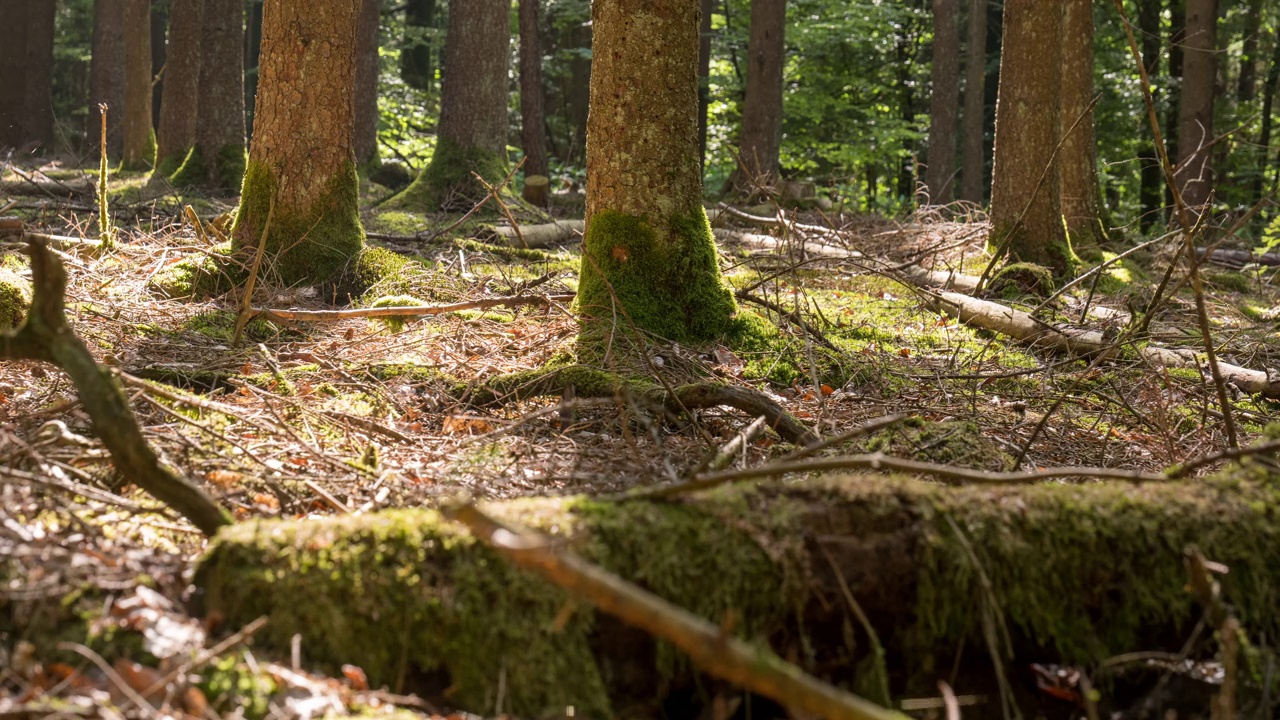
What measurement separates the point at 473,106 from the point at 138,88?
7850 millimetres

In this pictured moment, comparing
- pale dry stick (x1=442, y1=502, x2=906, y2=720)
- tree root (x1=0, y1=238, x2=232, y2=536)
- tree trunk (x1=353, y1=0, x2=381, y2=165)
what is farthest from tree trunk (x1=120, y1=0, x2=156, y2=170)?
pale dry stick (x1=442, y1=502, x2=906, y2=720)

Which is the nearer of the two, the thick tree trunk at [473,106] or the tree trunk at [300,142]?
the tree trunk at [300,142]

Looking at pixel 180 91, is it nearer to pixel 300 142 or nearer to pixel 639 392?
pixel 300 142

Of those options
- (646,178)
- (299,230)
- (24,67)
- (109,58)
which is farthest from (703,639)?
(24,67)

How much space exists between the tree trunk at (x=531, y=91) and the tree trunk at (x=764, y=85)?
336 centimetres

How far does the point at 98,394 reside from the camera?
8.65ft

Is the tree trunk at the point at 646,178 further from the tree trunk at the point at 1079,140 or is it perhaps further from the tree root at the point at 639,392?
the tree trunk at the point at 1079,140

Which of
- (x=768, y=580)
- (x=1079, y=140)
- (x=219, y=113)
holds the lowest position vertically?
(x=768, y=580)

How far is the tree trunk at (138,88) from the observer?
16.5 meters

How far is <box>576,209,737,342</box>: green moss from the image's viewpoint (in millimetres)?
5543

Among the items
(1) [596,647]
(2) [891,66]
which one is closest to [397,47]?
(2) [891,66]

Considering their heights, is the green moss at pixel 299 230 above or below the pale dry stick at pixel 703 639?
above

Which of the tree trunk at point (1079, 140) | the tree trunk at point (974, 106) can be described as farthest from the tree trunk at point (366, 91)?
the tree trunk at point (974, 106)

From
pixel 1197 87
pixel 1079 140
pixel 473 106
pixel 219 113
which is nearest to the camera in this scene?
pixel 1079 140
